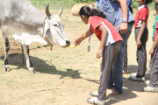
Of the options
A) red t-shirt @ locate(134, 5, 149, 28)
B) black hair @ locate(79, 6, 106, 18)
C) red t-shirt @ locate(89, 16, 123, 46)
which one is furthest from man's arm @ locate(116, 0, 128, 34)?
red t-shirt @ locate(134, 5, 149, 28)

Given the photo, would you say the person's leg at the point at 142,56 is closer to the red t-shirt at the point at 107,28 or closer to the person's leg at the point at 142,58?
the person's leg at the point at 142,58

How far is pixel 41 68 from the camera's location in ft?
16.1

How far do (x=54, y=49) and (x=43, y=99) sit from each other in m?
2.99

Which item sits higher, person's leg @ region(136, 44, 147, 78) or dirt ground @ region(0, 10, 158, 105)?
person's leg @ region(136, 44, 147, 78)

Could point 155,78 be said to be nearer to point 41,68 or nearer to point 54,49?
point 41,68

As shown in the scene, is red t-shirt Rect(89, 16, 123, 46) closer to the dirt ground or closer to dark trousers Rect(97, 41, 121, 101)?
dark trousers Rect(97, 41, 121, 101)

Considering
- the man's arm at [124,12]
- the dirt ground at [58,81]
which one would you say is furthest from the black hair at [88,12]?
the dirt ground at [58,81]

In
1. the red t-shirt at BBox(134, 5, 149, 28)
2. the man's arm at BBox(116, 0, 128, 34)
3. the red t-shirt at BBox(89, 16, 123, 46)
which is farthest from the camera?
the red t-shirt at BBox(134, 5, 149, 28)

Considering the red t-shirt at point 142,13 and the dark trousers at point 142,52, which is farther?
the dark trousers at point 142,52

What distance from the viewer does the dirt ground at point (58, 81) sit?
3.40 metres

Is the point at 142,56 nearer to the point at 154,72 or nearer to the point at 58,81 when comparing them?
the point at 154,72

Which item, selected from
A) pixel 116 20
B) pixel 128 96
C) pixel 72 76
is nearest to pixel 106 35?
pixel 116 20

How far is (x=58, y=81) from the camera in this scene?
4.18m

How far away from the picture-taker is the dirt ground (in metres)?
3.40
